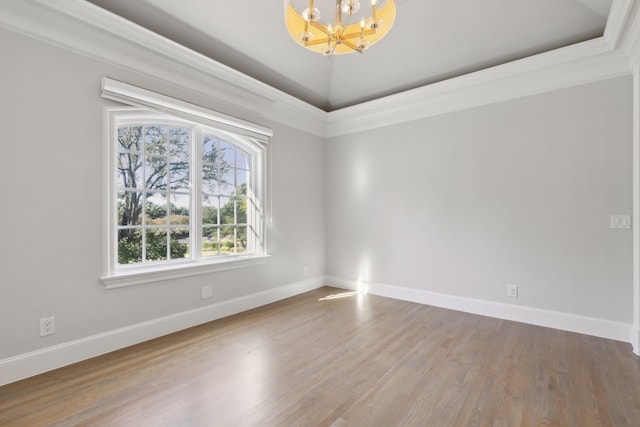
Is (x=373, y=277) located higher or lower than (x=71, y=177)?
lower

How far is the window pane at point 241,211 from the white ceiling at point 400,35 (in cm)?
164

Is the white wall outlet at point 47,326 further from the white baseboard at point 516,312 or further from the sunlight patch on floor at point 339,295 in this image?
the white baseboard at point 516,312

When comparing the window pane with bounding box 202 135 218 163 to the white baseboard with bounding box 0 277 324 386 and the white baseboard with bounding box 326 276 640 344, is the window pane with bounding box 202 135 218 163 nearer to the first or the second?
the white baseboard with bounding box 0 277 324 386

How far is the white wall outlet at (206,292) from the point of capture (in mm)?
3297

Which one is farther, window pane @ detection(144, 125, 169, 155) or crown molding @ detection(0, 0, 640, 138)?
window pane @ detection(144, 125, 169, 155)

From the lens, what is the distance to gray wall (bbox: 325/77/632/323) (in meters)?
2.89

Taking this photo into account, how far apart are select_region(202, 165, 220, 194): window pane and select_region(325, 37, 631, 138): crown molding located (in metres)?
2.16

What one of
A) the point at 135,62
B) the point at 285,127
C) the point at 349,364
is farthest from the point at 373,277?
the point at 135,62

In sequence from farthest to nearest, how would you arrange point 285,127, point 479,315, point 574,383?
point 285,127, point 479,315, point 574,383

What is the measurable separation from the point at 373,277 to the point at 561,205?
2.41 metres

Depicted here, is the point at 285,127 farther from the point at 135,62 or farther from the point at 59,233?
the point at 59,233

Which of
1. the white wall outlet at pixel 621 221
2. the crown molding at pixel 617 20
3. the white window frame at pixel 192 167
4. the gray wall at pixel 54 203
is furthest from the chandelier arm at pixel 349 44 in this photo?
the white wall outlet at pixel 621 221

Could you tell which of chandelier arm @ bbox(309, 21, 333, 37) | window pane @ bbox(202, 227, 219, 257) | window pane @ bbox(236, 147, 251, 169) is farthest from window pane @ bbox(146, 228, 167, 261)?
chandelier arm @ bbox(309, 21, 333, 37)

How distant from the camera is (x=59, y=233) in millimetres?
2342
